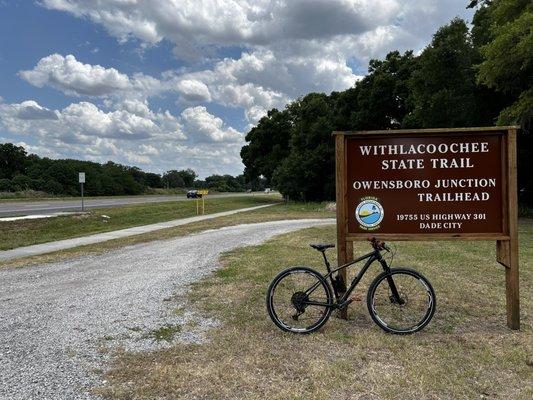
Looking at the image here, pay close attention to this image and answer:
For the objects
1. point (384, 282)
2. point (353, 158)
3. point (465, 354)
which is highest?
point (353, 158)

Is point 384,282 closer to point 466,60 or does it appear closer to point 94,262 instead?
point 94,262

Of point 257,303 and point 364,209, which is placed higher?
point 364,209

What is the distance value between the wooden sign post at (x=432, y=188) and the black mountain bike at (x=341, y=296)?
0.40m

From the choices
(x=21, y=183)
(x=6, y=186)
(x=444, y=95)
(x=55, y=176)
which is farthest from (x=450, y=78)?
(x=55, y=176)

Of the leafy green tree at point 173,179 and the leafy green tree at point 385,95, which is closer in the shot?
the leafy green tree at point 385,95

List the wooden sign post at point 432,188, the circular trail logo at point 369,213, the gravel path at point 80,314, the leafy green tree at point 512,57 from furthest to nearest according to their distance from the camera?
1. the leafy green tree at point 512,57
2. the circular trail logo at point 369,213
3. the wooden sign post at point 432,188
4. the gravel path at point 80,314

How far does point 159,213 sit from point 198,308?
22.6 meters

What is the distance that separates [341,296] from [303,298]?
50cm

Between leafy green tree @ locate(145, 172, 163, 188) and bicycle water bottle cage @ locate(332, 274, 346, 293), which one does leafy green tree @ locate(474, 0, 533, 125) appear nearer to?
bicycle water bottle cage @ locate(332, 274, 346, 293)

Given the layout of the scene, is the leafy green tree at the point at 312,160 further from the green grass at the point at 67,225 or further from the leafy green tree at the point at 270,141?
the green grass at the point at 67,225

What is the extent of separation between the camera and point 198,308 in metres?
6.16

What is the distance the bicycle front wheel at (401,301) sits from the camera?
5.07 metres

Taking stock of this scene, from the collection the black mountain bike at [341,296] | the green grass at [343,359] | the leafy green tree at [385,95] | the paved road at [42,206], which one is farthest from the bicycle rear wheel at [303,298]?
the leafy green tree at [385,95]

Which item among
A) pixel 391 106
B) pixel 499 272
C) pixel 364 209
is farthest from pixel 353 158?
pixel 391 106
